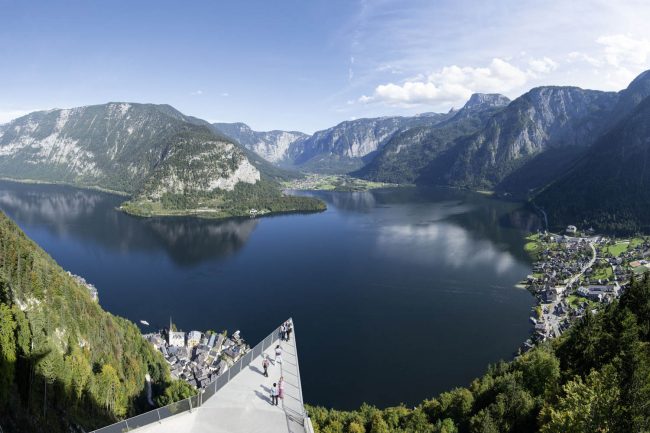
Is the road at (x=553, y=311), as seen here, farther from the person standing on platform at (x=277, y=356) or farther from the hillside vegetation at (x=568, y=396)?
the person standing on platform at (x=277, y=356)

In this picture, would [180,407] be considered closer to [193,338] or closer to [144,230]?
[193,338]

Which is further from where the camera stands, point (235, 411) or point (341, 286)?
point (341, 286)

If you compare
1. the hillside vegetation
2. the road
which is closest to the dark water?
the road

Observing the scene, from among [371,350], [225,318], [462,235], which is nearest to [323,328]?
[371,350]

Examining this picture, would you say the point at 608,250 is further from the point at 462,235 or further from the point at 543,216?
the point at 543,216

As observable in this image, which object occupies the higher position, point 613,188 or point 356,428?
point 613,188

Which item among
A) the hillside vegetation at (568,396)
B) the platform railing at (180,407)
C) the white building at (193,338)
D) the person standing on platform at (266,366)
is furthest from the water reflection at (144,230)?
the person standing on platform at (266,366)

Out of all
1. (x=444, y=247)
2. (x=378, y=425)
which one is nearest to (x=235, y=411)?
(x=378, y=425)
